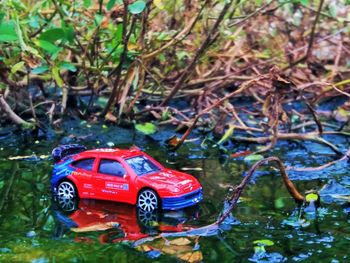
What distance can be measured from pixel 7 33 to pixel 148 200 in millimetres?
2066

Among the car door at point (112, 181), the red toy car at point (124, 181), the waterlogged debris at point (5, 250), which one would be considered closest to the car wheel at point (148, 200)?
the red toy car at point (124, 181)

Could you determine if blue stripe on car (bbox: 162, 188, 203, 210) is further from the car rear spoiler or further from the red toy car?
the car rear spoiler

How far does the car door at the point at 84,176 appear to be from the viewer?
5.41 meters

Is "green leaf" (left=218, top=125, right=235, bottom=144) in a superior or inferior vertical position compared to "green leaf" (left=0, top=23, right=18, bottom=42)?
inferior

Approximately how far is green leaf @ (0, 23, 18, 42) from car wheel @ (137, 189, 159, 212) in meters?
1.91

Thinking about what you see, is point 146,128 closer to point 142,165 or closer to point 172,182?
point 142,165

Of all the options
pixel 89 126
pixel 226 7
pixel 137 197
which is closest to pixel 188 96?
pixel 89 126

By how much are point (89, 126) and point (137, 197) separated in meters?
3.24

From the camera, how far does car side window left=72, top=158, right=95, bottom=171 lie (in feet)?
18.2

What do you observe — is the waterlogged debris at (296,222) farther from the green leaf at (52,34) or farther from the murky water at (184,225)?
the green leaf at (52,34)

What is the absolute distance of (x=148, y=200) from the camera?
5094 millimetres

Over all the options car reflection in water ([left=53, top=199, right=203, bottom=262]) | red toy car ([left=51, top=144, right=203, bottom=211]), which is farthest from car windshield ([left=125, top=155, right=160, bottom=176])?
car reflection in water ([left=53, top=199, right=203, bottom=262])

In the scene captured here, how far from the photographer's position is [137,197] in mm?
5156

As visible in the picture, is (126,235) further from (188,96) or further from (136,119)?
(188,96)
